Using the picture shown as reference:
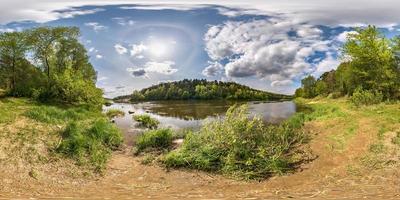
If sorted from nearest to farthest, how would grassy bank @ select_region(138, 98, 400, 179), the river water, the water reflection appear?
grassy bank @ select_region(138, 98, 400, 179), the river water, the water reflection

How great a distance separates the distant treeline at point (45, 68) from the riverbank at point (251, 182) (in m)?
32.6

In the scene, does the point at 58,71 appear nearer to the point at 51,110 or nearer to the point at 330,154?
the point at 51,110

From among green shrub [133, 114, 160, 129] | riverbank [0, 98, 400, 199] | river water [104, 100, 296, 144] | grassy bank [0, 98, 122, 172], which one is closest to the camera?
riverbank [0, 98, 400, 199]

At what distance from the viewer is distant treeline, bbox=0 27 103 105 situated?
175 feet

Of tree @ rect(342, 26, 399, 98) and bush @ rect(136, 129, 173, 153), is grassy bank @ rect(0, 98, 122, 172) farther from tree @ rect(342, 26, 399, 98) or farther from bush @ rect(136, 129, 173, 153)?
tree @ rect(342, 26, 399, 98)

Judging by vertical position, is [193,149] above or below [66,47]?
below

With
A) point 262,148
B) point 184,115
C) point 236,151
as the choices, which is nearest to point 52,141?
point 236,151

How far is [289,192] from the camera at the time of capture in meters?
14.6

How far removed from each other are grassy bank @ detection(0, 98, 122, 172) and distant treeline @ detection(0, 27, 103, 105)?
993 inches

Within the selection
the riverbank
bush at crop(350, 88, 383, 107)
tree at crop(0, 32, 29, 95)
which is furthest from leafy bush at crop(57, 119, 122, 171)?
tree at crop(0, 32, 29, 95)

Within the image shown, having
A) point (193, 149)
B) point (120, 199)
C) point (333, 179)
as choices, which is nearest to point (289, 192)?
point (333, 179)

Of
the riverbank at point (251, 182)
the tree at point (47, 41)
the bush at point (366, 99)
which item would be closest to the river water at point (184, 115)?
the riverbank at point (251, 182)

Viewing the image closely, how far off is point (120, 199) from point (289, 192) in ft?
17.9

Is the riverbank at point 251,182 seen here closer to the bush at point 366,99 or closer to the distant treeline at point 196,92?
the bush at point 366,99
